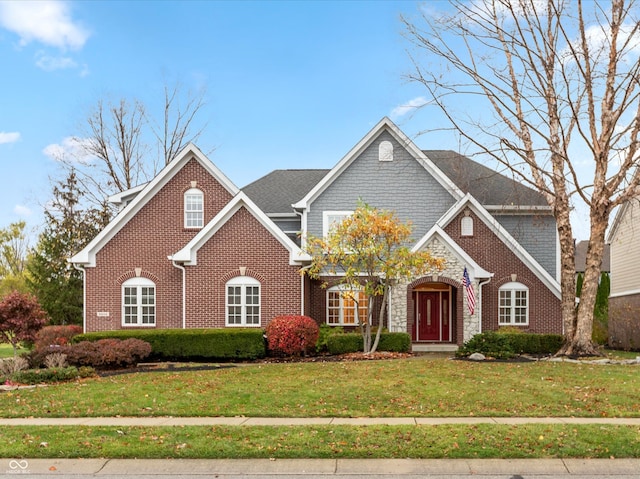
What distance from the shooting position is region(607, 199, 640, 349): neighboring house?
2934cm

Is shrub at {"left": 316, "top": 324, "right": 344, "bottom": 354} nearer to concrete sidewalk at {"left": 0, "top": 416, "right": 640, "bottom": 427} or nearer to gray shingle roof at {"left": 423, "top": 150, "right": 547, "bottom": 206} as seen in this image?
gray shingle roof at {"left": 423, "top": 150, "right": 547, "bottom": 206}

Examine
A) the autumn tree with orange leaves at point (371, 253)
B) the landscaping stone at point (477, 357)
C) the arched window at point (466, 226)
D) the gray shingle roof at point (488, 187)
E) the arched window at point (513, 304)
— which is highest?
the gray shingle roof at point (488, 187)

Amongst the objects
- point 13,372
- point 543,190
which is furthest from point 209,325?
point 543,190

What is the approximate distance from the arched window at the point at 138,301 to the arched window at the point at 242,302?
124 inches

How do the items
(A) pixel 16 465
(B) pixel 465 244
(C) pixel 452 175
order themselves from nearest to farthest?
(A) pixel 16 465, (B) pixel 465 244, (C) pixel 452 175

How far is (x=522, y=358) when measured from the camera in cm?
2208

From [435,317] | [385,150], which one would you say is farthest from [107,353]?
[385,150]

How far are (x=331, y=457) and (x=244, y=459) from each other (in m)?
1.17

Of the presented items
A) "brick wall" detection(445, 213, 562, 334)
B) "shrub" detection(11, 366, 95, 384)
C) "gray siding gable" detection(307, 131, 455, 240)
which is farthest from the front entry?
"shrub" detection(11, 366, 95, 384)

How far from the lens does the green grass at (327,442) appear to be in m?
9.57

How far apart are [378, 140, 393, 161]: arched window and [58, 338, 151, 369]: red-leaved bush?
42.2 feet

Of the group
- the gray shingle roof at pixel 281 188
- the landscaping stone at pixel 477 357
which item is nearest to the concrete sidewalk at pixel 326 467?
the landscaping stone at pixel 477 357

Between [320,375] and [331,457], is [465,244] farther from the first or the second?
[331,457]

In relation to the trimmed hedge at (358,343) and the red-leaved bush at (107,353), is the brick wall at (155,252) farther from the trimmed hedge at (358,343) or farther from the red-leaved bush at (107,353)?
the trimmed hedge at (358,343)
